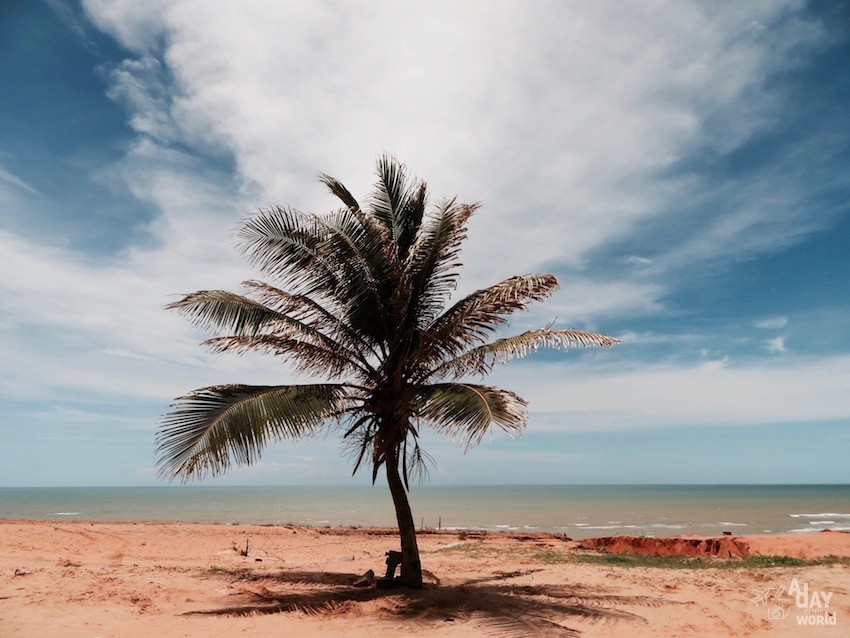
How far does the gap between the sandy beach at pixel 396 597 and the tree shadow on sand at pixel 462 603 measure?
27 millimetres

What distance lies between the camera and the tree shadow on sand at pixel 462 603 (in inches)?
281

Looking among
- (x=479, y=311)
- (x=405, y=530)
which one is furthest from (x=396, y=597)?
(x=479, y=311)

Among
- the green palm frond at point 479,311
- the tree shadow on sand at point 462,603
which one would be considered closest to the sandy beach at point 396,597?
the tree shadow on sand at point 462,603

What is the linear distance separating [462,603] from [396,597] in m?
1.03

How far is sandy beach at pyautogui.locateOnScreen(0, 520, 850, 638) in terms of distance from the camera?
6.79 m

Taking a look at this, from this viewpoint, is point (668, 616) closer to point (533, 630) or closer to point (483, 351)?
point (533, 630)

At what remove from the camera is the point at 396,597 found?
8289 millimetres

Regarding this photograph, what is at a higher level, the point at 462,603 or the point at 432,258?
the point at 432,258

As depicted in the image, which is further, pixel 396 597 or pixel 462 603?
pixel 396 597

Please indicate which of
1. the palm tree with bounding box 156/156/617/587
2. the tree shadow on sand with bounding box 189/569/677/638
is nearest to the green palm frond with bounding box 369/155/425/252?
the palm tree with bounding box 156/156/617/587

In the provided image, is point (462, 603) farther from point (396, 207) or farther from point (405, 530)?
point (396, 207)

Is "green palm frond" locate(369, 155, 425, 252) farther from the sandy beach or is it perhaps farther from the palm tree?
the sandy beach

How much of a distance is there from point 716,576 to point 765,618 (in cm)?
336

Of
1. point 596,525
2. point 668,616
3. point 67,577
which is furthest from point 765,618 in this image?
point 596,525
